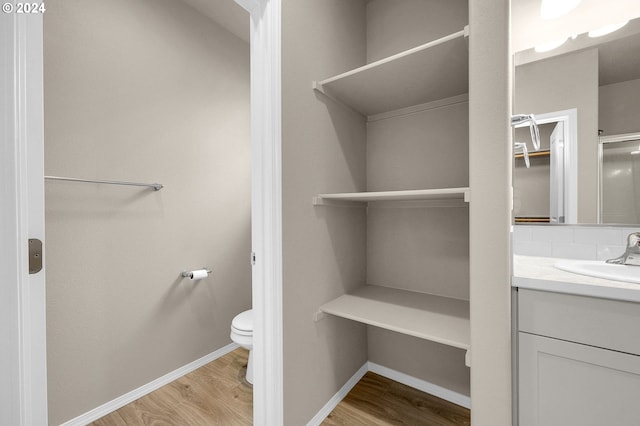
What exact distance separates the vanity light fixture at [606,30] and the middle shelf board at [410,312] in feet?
4.70

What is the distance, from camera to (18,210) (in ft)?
2.09

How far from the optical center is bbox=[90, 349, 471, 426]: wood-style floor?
4.89 feet

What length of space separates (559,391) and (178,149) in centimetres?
231

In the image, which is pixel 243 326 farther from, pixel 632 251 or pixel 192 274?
pixel 632 251

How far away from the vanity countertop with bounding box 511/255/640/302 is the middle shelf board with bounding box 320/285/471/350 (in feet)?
1.11

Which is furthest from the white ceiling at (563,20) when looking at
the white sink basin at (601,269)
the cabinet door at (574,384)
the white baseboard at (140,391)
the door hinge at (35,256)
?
the white baseboard at (140,391)

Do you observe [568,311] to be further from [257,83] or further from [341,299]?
[257,83]

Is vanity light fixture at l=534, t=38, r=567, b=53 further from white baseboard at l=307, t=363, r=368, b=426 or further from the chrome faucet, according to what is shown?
white baseboard at l=307, t=363, r=368, b=426

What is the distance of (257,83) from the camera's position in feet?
4.00

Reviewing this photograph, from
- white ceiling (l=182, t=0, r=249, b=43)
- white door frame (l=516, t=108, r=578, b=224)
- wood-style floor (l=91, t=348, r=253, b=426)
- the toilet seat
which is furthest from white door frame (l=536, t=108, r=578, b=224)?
white ceiling (l=182, t=0, r=249, b=43)

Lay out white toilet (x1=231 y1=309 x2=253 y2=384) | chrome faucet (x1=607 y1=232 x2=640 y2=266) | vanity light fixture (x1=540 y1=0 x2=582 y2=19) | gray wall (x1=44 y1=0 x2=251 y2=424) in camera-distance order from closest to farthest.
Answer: chrome faucet (x1=607 y1=232 x2=640 y2=266), vanity light fixture (x1=540 y1=0 x2=582 y2=19), gray wall (x1=44 y1=0 x2=251 y2=424), white toilet (x1=231 y1=309 x2=253 y2=384)

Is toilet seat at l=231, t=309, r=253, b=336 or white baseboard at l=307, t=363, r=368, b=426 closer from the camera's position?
white baseboard at l=307, t=363, r=368, b=426

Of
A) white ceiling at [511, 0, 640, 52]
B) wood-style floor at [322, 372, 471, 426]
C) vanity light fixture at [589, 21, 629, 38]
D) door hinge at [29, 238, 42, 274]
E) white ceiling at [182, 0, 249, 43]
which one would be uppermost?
white ceiling at [182, 0, 249, 43]

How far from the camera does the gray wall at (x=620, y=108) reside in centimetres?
121
